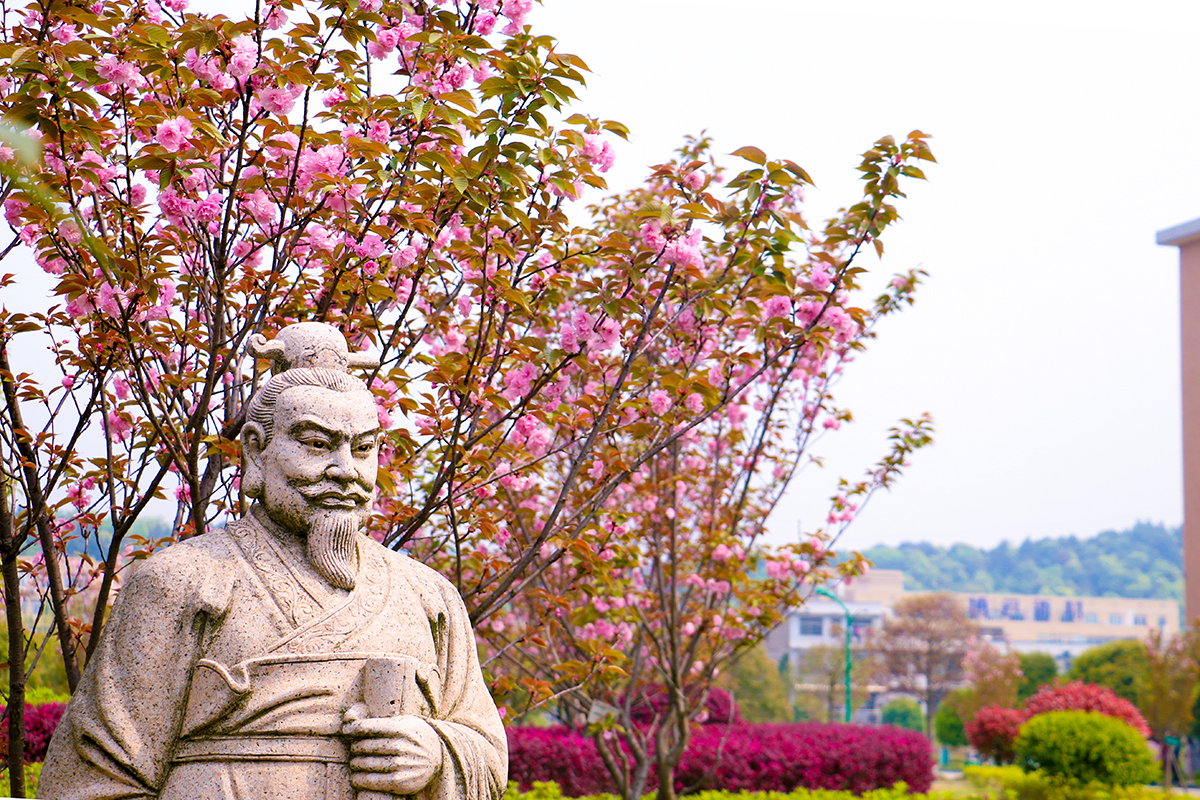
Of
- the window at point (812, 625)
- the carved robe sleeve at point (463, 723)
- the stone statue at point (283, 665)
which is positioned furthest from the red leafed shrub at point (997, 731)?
the window at point (812, 625)

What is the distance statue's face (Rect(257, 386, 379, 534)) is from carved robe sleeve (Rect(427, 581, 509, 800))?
1.13 ft

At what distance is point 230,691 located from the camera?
6.33 ft

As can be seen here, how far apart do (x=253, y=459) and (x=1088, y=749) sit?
43.8 feet

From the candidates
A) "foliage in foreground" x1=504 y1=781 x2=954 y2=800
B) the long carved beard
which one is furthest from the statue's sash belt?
"foliage in foreground" x1=504 y1=781 x2=954 y2=800

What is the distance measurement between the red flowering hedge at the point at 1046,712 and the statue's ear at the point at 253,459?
48.8ft

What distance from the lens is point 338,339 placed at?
2305 mm

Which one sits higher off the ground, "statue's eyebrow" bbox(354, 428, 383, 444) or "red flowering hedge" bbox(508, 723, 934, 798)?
"statue's eyebrow" bbox(354, 428, 383, 444)

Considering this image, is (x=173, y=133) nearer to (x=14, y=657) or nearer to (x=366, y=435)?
(x=366, y=435)

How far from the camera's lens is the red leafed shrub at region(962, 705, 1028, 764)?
17.5 m

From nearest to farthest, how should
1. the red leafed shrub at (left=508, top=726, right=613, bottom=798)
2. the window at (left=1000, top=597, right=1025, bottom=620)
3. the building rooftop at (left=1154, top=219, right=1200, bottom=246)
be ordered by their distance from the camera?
1. the red leafed shrub at (left=508, top=726, right=613, bottom=798)
2. the building rooftop at (left=1154, top=219, right=1200, bottom=246)
3. the window at (left=1000, top=597, right=1025, bottom=620)

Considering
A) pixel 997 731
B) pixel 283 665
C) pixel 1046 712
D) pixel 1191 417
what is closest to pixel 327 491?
pixel 283 665

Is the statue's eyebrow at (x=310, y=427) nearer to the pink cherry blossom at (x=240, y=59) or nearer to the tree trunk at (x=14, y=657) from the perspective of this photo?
the pink cherry blossom at (x=240, y=59)

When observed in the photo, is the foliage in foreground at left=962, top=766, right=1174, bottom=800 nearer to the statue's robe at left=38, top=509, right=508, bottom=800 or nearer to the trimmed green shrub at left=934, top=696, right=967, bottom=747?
the statue's robe at left=38, top=509, right=508, bottom=800

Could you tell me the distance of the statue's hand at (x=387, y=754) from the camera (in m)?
1.92
